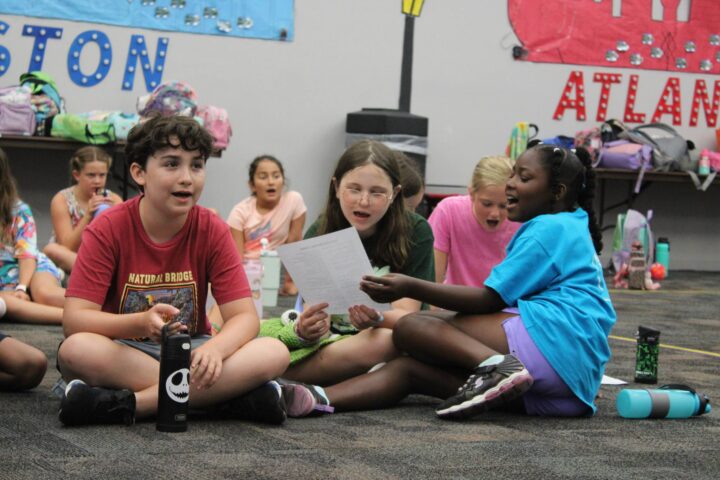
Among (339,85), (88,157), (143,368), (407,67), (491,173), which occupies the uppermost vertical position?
(407,67)

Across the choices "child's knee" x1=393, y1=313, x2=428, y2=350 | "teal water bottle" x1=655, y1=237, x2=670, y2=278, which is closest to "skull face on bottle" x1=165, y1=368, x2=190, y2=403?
"child's knee" x1=393, y1=313, x2=428, y2=350

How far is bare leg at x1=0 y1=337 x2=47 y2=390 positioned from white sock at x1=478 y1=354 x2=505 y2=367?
1.07 metres

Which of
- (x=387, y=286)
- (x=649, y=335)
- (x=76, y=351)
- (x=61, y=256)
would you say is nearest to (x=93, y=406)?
(x=76, y=351)

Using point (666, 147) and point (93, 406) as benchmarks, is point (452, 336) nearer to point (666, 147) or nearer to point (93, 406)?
point (93, 406)

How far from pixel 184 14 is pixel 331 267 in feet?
Answer: 16.2

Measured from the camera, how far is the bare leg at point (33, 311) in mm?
4098

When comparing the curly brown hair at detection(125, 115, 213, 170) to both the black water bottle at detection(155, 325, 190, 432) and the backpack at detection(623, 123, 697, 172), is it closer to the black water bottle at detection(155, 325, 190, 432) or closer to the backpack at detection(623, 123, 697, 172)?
the black water bottle at detection(155, 325, 190, 432)

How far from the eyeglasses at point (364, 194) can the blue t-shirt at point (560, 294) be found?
340 millimetres

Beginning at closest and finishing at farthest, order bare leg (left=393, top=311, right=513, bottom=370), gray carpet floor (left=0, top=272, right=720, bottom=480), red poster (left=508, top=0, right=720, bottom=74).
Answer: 1. gray carpet floor (left=0, top=272, right=720, bottom=480)
2. bare leg (left=393, top=311, right=513, bottom=370)
3. red poster (left=508, top=0, right=720, bottom=74)

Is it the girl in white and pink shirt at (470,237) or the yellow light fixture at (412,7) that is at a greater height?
the yellow light fixture at (412,7)

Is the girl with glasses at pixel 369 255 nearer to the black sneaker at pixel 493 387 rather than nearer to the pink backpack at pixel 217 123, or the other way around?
the black sneaker at pixel 493 387

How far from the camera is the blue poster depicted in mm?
6660

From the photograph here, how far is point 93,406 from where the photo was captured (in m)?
2.20

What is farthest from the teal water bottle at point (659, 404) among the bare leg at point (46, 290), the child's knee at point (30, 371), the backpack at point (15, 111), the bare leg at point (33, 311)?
the backpack at point (15, 111)
